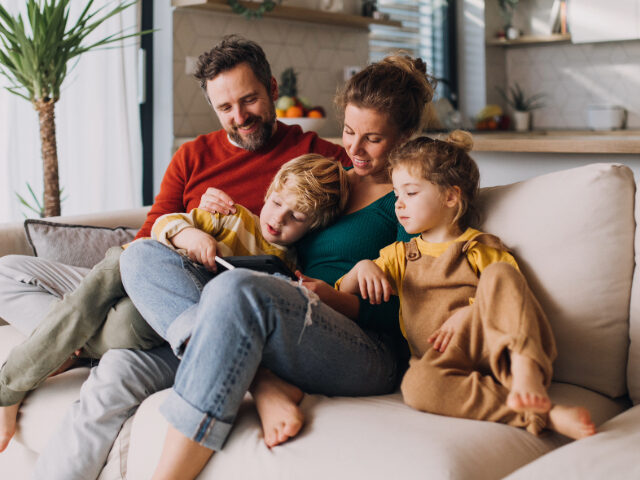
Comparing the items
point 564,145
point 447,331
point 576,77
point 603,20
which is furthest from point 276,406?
point 576,77

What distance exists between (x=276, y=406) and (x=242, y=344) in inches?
5.6

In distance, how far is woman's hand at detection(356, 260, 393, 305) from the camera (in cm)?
155

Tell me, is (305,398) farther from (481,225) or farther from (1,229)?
(1,229)

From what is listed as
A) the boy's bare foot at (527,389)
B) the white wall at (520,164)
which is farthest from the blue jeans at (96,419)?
the white wall at (520,164)

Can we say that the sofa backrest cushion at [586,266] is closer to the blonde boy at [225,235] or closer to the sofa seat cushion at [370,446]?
the sofa seat cushion at [370,446]

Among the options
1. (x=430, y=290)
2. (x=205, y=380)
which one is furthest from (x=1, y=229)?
(x=430, y=290)

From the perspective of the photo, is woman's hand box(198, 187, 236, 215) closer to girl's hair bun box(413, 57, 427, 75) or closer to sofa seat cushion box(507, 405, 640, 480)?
girl's hair bun box(413, 57, 427, 75)

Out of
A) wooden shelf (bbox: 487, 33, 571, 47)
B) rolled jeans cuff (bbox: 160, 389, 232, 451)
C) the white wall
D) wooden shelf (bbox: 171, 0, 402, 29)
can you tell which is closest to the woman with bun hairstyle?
rolled jeans cuff (bbox: 160, 389, 232, 451)

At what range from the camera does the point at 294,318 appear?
1.42 m

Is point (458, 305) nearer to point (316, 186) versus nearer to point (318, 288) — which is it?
point (318, 288)

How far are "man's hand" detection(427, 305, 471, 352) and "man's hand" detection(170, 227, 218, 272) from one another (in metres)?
0.56

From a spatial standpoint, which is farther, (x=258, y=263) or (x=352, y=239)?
(x=352, y=239)

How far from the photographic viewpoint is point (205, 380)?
136 cm

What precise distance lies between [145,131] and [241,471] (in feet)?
9.26
